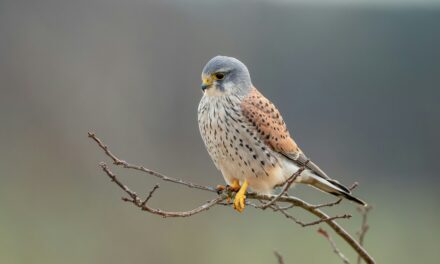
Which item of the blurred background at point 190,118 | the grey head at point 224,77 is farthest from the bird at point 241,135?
the blurred background at point 190,118

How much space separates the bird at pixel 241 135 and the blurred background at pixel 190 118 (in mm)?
5517

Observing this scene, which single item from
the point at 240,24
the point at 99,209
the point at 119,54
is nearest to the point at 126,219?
the point at 99,209

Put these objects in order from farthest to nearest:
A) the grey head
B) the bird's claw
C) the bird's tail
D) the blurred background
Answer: the blurred background
the bird's tail
the grey head
the bird's claw

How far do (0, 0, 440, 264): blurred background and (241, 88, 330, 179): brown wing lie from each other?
17.8 feet

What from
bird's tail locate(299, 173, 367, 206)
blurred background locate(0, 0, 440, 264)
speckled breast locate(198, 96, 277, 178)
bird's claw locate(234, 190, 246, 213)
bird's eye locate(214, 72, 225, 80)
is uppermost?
blurred background locate(0, 0, 440, 264)

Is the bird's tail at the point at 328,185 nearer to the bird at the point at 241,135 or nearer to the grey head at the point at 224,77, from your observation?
the bird at the point at 241,135

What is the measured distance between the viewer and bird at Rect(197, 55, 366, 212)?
151 inches

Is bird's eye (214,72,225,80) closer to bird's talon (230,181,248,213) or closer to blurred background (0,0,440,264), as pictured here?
bird's talon (230,181,248,213)

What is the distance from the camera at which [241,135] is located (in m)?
3.88

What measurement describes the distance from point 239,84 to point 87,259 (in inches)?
249

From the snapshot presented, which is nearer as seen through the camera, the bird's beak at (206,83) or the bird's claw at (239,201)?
the bird's claw at (239,201)

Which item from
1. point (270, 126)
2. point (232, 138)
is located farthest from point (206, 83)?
point (270, 126)

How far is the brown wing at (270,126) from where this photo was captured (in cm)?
393

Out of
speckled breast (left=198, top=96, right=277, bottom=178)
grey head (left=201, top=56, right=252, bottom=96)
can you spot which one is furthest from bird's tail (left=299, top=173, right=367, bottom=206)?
grey head (left=201, top=56, right=252, bottom=96)
